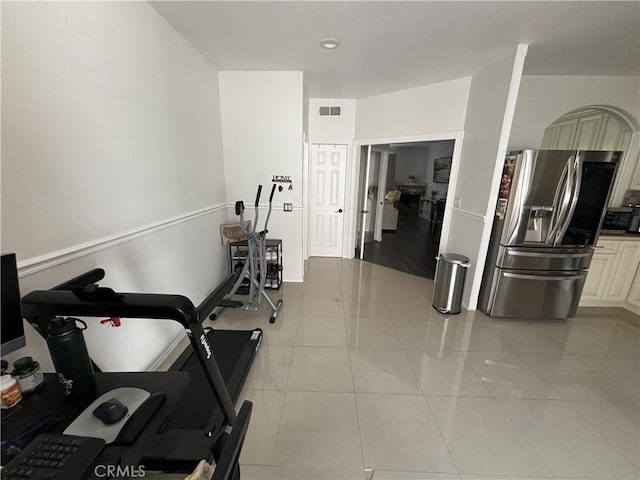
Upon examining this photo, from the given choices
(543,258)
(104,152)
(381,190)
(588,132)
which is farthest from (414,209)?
(104,152)

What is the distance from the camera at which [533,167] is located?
2.69 m

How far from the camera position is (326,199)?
16.1 ft

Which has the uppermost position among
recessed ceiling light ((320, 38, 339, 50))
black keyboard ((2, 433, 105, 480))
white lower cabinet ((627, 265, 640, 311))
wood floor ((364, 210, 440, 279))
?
recessed ceiling light ((320, 38, 339, 50))

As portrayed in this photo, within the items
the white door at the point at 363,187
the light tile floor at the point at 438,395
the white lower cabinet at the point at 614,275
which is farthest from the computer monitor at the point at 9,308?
the white lower cabinet at the point at 614,275

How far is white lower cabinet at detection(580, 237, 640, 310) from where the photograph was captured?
3201 mm

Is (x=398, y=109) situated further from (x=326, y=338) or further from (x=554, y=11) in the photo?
(x=326, y=338)

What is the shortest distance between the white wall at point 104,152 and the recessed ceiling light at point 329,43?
133 centimetres

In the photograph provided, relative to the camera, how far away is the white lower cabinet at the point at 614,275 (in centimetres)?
320

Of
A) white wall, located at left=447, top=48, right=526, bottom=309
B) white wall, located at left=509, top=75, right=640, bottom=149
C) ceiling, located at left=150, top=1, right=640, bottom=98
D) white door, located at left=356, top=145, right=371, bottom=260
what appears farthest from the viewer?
white door, located at left=356, top=145, right=371, bottom=260

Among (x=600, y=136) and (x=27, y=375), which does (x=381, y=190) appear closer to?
(x=600, y=136)

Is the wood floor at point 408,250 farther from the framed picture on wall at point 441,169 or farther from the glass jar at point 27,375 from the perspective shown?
the glass jar at point 27,375

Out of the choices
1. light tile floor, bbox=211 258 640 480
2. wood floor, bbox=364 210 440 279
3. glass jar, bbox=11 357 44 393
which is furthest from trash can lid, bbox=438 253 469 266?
glass jar, bbox=11 357 44 393

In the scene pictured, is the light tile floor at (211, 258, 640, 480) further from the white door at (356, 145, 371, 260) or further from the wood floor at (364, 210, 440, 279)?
the white door at (356, 145, 371, 260)

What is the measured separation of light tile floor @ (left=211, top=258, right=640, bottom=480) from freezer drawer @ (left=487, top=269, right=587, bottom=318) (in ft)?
0.49
